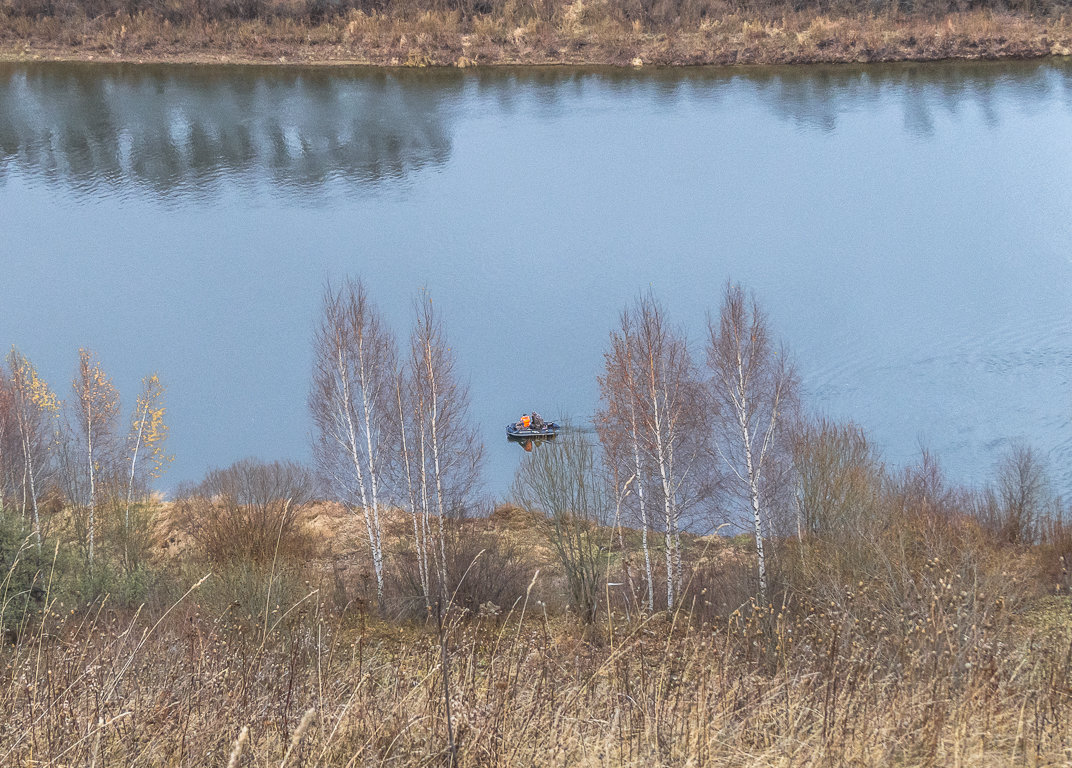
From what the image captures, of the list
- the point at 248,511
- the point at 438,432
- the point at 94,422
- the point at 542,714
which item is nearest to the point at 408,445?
the point at 438,432

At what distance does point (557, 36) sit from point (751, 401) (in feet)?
89.0

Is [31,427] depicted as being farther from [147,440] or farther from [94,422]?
[147,440]

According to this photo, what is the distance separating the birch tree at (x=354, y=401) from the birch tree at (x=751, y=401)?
602 cm

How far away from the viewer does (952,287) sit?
31734mm

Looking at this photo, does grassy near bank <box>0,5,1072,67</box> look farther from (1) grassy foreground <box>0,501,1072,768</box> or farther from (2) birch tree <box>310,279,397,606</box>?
(1) grassy foreground <box>0,501,1072,768</box>

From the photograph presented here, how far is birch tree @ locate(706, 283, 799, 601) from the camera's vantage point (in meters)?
19.1

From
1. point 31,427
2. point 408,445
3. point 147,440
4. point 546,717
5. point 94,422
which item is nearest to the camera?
point 546,717

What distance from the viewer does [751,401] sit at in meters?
19.2

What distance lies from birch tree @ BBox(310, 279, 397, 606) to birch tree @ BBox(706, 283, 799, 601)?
602cm

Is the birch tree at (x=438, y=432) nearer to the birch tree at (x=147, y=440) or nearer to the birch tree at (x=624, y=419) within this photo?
the birch tree at (x=624, y=419)

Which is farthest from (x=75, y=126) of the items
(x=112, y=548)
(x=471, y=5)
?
(x=112, y=548)

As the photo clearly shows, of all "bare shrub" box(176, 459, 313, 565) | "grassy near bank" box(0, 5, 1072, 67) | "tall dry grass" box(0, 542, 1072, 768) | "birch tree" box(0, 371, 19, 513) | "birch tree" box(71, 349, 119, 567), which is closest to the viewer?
"tall dry grass" box(0, 542, 1072, 768)

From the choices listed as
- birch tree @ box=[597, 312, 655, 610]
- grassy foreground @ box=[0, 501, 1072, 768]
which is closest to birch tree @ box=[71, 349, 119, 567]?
birch tree @ box=[597, 312, 655, 610]

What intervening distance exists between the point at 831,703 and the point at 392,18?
43934mm
